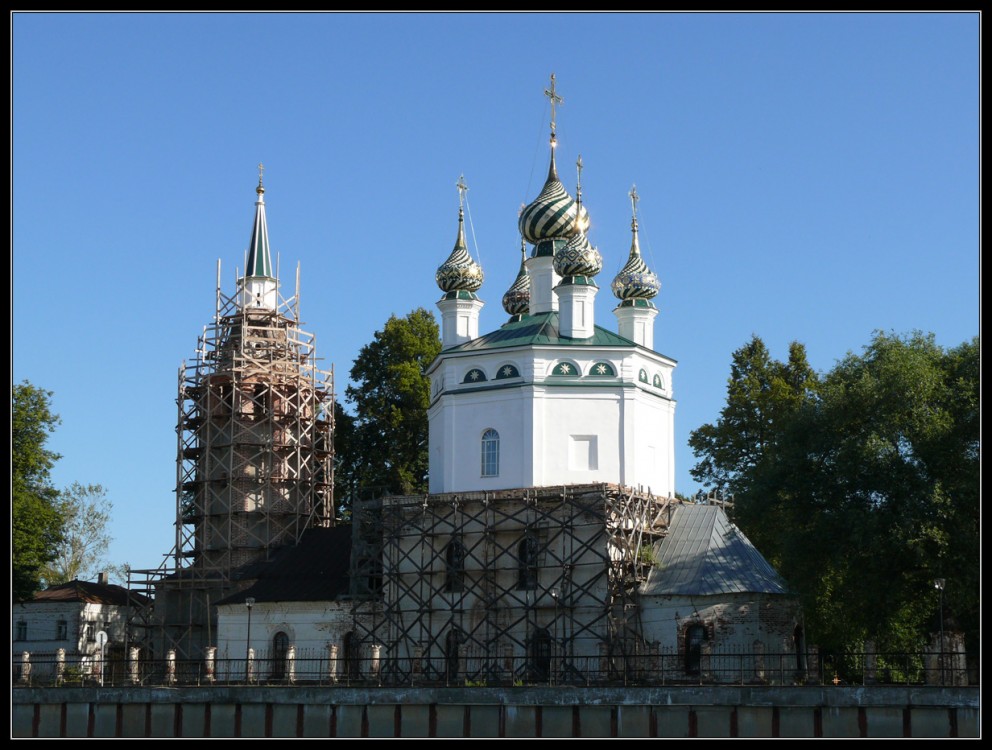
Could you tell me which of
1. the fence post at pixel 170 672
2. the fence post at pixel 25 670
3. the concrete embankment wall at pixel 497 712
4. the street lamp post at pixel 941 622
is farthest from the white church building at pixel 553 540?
the fence post at pixel 25 670

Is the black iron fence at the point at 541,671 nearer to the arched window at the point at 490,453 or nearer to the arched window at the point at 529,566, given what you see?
the arched window at the point at 529,566

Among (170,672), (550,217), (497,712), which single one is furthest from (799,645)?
(170,672)

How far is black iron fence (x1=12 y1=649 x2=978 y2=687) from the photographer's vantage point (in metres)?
34.9

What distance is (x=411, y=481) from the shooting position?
5291 cm

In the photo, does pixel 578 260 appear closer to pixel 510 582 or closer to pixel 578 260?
pixel 578 260

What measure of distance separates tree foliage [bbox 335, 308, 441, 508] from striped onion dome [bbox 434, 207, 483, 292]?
25.7 feet

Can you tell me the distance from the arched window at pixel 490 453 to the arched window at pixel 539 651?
4.53 m

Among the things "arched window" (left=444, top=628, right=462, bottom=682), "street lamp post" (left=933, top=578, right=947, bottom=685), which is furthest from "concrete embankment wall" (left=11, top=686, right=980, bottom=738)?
"arched window" (left=444, top=628, right=462, bottom=682)

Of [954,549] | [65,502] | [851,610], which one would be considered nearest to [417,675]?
[851,610]

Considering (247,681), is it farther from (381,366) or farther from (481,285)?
(381,366)

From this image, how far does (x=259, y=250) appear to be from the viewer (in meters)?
53.2

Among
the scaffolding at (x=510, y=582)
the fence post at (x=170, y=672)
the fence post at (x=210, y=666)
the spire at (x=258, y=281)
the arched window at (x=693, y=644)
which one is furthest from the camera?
the spire at (x=258, y=281)

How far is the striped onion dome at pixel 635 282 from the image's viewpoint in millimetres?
44562
